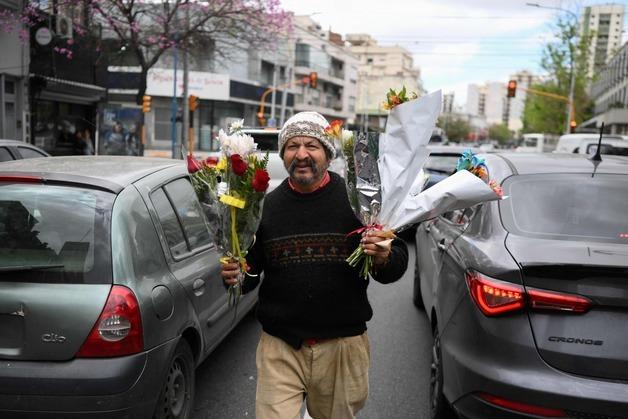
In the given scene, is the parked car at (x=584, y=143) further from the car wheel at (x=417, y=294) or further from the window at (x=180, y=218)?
the window at (x=180, y=218)

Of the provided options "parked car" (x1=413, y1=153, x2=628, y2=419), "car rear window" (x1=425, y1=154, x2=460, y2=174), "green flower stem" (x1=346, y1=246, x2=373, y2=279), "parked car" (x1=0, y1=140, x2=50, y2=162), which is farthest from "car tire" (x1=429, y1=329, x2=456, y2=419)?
"car rear window" (x1=425, y1=154, x2=460, y2=174)

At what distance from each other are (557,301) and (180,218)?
7.71 ft

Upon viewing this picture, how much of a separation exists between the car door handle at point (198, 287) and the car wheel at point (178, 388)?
330mm

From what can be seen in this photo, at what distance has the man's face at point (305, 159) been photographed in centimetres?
247

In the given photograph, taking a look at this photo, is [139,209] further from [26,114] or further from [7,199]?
[26,114]

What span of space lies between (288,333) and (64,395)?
1.11m

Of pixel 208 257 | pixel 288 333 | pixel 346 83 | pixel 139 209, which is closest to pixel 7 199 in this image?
pixel 139 209

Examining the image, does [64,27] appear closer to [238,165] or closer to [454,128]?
[238,165]

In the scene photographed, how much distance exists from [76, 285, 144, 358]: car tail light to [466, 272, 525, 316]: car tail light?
170 centimetres

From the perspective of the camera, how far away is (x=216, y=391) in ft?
13.5

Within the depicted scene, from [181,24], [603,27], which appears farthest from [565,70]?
[181,24]

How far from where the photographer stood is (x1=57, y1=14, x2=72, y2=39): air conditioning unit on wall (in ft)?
46.5

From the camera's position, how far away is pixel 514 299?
2.65 metres

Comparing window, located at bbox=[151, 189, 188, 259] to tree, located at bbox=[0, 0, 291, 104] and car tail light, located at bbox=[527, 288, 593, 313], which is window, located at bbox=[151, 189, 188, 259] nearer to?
car tail light, located at bbox=[527, 288, 593, 313]
